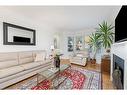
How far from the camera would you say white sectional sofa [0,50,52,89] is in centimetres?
259

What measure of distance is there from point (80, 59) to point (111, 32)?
6.55 ft

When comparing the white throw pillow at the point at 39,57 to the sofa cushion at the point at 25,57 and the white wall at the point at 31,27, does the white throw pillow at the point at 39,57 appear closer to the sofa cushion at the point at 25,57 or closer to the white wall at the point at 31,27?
the sofa cushion at the point at 25,57

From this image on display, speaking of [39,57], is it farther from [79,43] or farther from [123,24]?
[79,43]

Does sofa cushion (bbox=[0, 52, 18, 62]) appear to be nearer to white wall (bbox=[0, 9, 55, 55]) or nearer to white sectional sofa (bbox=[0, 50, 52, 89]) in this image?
white sectional sofa (bbox=[0, 50, 52, 89])

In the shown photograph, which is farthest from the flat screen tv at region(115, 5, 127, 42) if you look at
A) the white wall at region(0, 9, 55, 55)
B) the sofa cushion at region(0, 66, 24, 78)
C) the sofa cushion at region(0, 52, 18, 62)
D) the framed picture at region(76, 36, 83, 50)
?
the framed picture at region(76, 36, 83, 50)

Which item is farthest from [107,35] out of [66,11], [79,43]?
[79,43]

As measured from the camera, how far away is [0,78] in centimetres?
244

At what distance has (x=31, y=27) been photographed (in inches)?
179

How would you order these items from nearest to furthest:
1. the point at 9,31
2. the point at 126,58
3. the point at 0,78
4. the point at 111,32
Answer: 1. the point at 126,58
2. the point at 0,78
3. the point at 9,31
4. the point at 111,32

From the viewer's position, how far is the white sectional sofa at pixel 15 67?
259 cm

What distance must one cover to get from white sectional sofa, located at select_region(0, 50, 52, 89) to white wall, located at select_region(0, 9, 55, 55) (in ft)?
1.26
